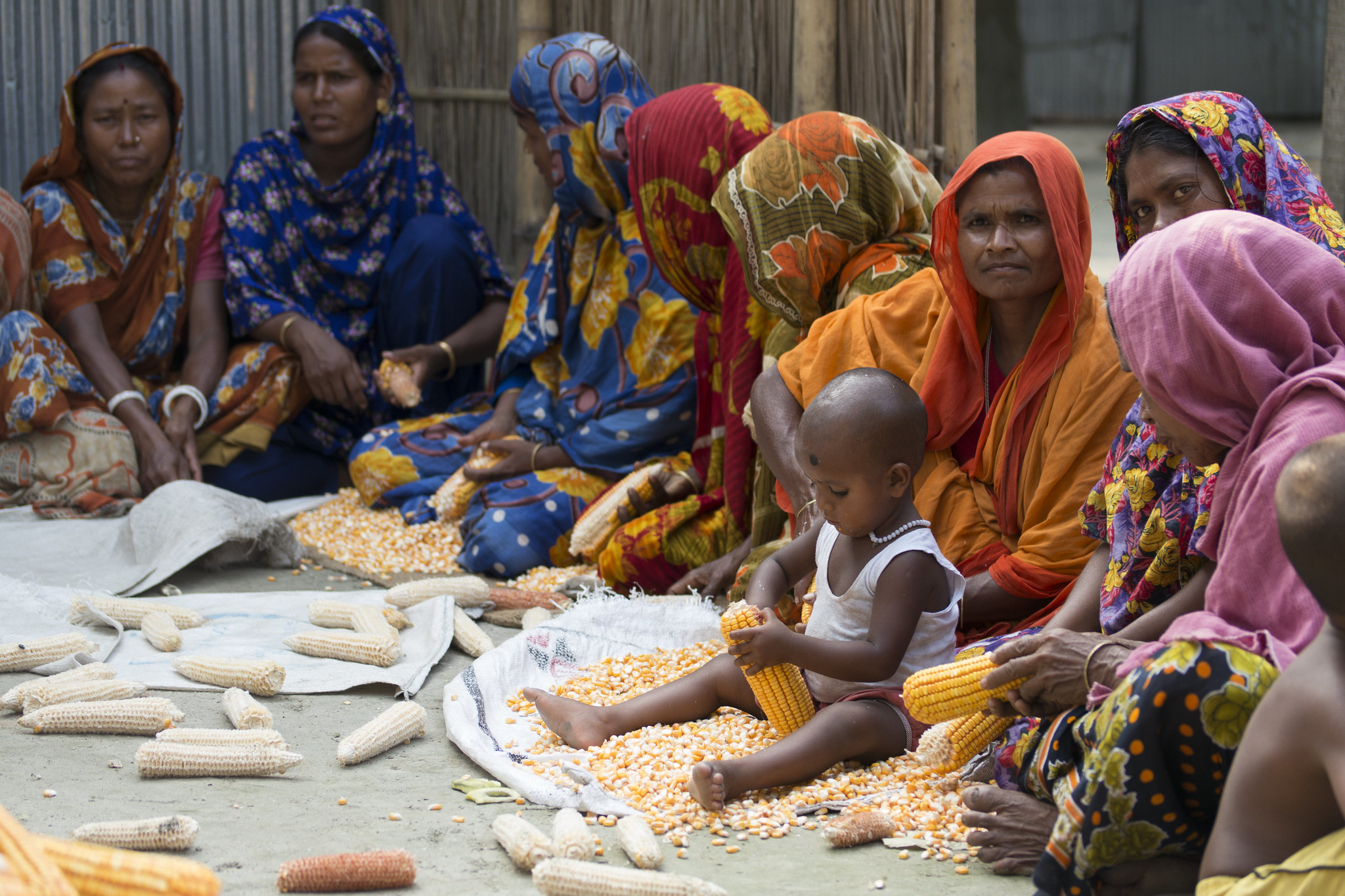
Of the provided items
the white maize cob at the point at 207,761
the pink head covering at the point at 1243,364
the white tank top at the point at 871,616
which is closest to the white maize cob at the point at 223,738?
the white maize cob at the point at 207,761

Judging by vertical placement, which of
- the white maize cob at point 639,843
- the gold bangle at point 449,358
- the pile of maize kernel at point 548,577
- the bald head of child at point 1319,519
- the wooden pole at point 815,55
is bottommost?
the pile of maize kernel at point 548,577

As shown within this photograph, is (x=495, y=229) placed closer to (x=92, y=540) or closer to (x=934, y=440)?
(x=92, y=540)

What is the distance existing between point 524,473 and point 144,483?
75.7 inches

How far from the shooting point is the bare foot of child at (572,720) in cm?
322

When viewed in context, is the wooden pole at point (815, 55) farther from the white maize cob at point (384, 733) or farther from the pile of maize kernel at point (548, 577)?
the white maize cob at point (384, 733)

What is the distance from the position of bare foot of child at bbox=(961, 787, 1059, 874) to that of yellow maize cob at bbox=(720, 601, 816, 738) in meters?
0.55

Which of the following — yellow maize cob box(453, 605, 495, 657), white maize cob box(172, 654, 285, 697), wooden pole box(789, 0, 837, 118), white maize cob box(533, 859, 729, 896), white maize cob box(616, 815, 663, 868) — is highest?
wooden pole box(789, 0, 837, 118)

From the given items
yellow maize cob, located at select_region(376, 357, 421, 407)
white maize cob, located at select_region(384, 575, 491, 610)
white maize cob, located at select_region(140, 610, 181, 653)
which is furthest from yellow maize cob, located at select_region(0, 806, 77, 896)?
yellow maize cob, located at select_region(376, 357, 421, 407)

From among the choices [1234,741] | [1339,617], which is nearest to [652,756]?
[1234,741]

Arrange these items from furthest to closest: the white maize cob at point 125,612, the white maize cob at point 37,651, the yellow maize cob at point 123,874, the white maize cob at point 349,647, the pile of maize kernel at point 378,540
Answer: the pile of maize kernel at point 378,540 → the white maize cob at point 125,612 → the white maize cob at point 349,647 → the white maize cob at point 37,651 → the yellow maize cob at point 123,874

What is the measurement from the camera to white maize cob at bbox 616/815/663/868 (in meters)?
2.50

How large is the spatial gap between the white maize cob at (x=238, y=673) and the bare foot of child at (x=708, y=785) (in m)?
1.54

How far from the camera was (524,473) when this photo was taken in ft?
18.8

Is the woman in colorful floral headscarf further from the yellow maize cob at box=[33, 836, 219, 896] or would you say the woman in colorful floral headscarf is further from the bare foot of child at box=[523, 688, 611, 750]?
the yellow maize cob at box=[33, 836, 219, 896]
